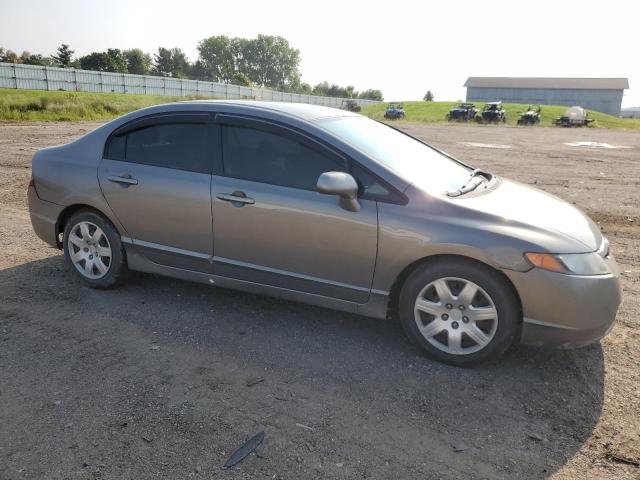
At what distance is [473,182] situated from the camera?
411 cm

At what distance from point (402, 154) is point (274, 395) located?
2.10m

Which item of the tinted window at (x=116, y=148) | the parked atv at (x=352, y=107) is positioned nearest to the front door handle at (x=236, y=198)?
the tinted window at (x=116, y=148)

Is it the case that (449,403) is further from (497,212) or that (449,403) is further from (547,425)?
(497,212)

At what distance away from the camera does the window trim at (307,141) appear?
3455 millimetres

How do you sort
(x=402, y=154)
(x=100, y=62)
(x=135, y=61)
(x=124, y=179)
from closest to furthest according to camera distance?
1. (x=402, y=154)
2. (x=124, y=179)
3. (x=100, y=62)
4. (x=135, y=61)

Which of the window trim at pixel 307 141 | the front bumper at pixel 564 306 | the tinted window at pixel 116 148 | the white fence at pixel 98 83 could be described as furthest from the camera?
the white fence at pixel 98 83

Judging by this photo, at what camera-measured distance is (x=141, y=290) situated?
4.57m

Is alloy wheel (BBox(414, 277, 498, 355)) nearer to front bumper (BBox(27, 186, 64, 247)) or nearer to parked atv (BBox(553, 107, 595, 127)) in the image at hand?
front bumper (BBox(27, 186, 64, 247))

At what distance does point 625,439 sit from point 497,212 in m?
1.49

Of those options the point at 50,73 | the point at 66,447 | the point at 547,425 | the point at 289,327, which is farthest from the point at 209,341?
the point at 50,73

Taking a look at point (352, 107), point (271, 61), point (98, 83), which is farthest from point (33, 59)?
point (271, 61)

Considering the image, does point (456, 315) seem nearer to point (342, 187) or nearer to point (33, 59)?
point (342, 187)

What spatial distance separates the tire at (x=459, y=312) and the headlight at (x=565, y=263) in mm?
240

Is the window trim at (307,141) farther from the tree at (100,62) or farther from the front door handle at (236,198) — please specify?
the tree at (100,62)
